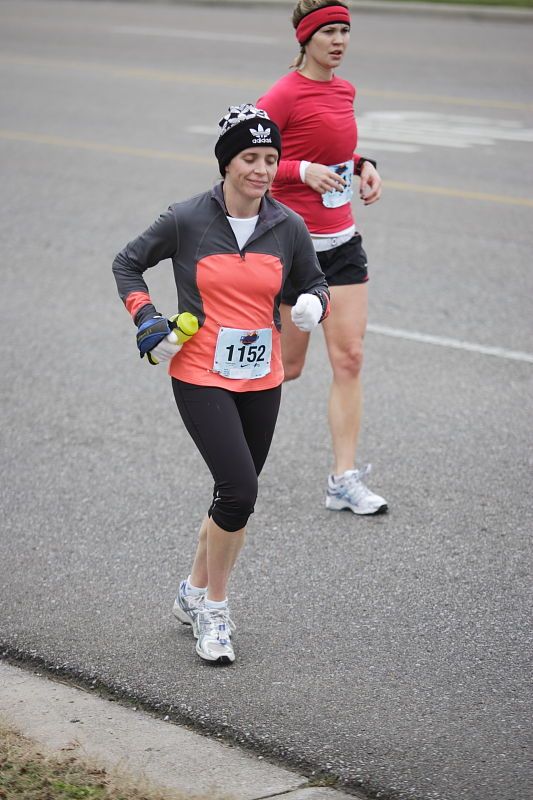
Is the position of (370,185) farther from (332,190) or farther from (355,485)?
(355,485)

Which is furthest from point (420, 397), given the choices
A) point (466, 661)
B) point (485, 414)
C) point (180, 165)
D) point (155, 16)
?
point (155, 16)

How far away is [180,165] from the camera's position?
1268 centimetres

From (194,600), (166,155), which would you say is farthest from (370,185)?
(166,155)

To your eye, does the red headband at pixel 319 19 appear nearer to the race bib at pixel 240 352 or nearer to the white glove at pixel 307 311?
the white glove at pixel 307 311

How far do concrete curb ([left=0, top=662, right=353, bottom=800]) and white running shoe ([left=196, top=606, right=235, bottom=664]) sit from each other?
405 millimetres

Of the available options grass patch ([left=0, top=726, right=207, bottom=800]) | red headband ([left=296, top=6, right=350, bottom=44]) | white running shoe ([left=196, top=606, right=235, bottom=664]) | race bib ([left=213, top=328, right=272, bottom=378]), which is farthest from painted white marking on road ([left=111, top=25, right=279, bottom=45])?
grass patch ([left=0, top=726, right=207, bottom=800])

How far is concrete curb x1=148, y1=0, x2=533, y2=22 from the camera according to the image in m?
22.6

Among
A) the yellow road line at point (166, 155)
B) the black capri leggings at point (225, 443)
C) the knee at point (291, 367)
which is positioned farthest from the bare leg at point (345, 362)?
the yellow road line at point (166, 155)

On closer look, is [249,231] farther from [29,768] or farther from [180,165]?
[180,165]

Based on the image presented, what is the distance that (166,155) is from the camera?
1315cm

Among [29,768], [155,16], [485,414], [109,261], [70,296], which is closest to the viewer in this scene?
[29,768]

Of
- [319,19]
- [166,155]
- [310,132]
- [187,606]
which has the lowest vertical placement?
[166,155]

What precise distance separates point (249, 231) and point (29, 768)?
1877mm

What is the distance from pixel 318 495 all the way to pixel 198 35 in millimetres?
17935
